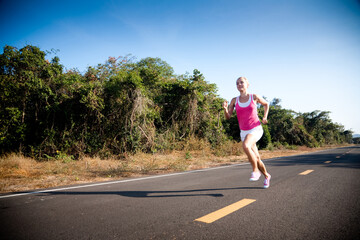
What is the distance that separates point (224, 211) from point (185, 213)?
551 millimetres

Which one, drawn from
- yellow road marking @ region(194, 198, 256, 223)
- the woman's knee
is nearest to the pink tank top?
the woman's knee

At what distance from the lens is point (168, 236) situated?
2012mm

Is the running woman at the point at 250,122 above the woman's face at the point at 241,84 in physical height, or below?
below

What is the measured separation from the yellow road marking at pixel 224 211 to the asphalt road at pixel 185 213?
0.01 metres

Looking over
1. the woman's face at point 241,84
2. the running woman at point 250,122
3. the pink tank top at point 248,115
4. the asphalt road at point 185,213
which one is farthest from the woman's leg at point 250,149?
the woman's face at point 241,84

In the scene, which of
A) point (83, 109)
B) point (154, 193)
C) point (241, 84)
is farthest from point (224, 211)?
point (83, 109)

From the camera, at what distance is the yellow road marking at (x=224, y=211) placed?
2445 mm

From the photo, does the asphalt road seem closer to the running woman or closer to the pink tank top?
the running woman

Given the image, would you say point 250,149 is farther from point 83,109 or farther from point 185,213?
point 83,109

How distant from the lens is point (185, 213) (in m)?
2.70

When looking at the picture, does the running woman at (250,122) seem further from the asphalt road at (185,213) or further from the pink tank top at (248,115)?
the asphalt road at (185,213)

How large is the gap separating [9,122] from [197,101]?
35.8 feet

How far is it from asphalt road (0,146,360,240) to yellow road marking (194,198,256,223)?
1cm

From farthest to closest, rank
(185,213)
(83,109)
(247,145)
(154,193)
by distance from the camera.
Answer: (83,109)
(154,193)
(247,145)
(185,213)
